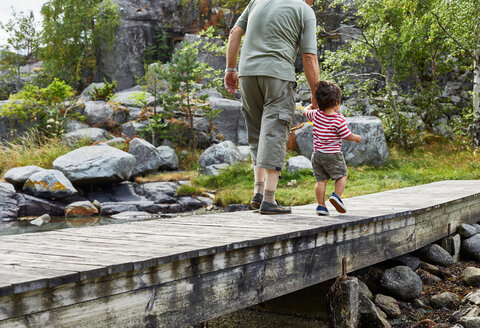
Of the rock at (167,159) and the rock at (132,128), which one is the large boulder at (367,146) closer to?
the rock at (167,159)

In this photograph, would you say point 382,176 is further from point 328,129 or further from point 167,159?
point 328,129

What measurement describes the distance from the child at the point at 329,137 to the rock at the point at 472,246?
2702 mm

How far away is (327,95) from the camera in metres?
4.26

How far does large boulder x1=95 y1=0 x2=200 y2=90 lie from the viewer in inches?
990

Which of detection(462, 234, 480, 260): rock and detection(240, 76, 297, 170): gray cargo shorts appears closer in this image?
detection(240, 76, 297, 170): gray cargo shorts

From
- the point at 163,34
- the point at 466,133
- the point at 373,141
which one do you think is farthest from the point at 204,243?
the point at 163,34

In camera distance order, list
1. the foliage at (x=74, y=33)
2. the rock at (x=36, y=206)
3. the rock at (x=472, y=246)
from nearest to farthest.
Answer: the rock at (x=472, y=246), the rock at (x=36, y=206), the foliage at (x=74, y=33)

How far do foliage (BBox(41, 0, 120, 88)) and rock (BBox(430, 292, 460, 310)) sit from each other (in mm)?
22376

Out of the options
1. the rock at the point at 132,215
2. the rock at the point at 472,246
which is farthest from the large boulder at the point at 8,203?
the rock at the point at 472,246

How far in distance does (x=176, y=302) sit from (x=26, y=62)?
2802 cm

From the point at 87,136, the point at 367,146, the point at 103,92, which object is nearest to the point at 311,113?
the point at 367,146

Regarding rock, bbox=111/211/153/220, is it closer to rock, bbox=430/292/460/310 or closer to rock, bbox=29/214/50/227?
rock, bbox=29/214/50/227

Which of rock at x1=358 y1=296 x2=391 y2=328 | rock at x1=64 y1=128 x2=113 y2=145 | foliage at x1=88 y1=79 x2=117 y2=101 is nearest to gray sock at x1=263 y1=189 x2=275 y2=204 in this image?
rock at x1=358 y1=296 x2=391 y2=328

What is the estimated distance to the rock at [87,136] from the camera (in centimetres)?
1551
